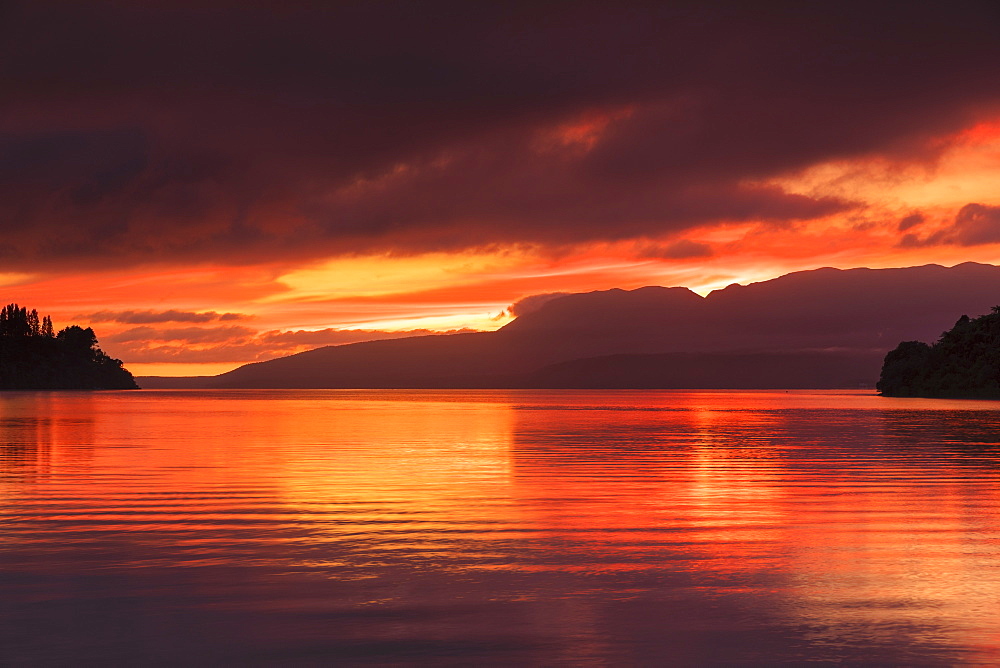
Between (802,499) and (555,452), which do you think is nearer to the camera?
(802,499)

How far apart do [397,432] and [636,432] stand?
56.9 ft

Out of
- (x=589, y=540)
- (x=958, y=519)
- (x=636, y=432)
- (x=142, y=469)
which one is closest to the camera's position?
(x=589, y=540)

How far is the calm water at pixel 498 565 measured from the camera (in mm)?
13086

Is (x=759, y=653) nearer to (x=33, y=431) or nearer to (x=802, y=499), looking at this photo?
(x=802, y=499)

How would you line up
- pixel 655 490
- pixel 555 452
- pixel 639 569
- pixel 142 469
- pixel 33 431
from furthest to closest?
pixel 33 431, pixel 555 452, pixel 142 469, pixel 655 490, pixel 639 569

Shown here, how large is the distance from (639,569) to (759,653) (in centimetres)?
592

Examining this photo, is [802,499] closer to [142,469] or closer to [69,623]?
[69,623]

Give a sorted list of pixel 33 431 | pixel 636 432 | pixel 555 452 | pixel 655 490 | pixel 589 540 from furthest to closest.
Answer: pixel 636 432 < pixel 33 431 < pixel 555 452 < pixel 655 490 < pixel 589 540

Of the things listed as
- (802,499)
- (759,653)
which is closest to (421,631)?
(759,653)

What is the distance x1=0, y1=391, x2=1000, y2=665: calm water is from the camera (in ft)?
42.9

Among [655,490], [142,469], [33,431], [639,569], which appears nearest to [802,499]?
[655,490]

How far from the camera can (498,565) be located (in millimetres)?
18891

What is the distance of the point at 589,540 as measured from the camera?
2212 centimetres

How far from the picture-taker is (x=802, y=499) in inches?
1215
